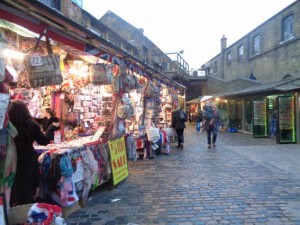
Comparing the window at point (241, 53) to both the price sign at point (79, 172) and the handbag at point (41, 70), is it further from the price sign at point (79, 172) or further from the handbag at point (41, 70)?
the handbag at point (41, 70)

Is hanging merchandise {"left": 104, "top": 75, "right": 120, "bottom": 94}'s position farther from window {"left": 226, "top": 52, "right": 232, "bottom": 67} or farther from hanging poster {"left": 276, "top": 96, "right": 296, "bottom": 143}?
window {"left": 226, "top": 52, "right": 232, "bottom": 67}

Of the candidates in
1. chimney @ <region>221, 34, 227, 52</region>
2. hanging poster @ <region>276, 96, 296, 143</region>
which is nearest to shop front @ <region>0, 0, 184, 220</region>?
hanging poster @ <region>276, 96, 296, 143</region>

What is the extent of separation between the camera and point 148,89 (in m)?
9.16

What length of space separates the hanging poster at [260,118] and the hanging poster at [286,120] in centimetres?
232

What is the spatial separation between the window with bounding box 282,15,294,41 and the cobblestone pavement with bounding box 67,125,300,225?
13.7m

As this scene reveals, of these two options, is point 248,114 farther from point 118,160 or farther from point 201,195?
point 201,195

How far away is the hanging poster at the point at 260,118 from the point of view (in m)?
15.1

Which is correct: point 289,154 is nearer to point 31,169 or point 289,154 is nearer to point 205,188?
point 205,188

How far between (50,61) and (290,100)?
11427mm

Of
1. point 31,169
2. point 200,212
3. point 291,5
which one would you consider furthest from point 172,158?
point 291,5

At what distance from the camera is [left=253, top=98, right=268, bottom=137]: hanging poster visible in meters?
15.1

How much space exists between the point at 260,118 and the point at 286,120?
2.60m

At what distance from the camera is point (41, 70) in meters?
3.81

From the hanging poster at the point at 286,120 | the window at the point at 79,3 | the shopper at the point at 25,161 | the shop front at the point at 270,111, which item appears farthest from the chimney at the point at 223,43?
the shopper at the point at 25,161
